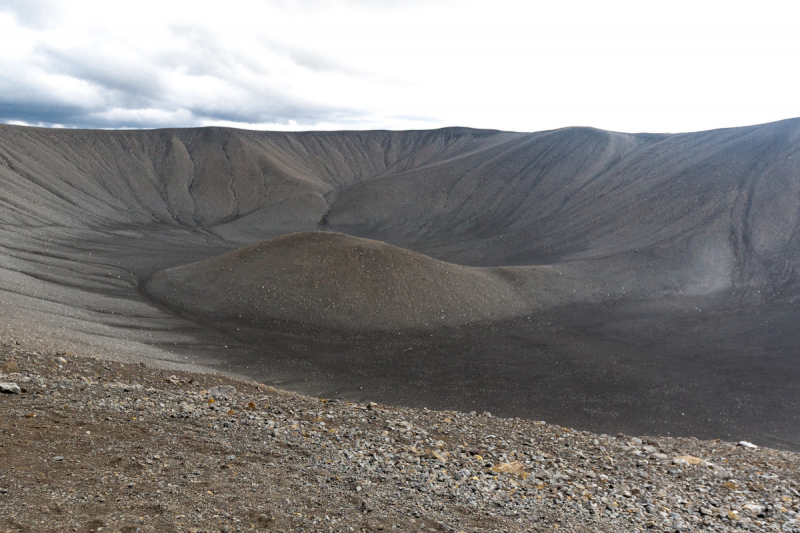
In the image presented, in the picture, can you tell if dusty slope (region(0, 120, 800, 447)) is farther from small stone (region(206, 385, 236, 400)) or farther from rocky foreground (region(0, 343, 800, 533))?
rocky foreground (region(0, 343, 800, 533))

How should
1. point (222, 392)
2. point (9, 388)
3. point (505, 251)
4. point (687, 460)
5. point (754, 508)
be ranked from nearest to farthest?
point (754, 508) → point (9, 388) → point (687, 460) → point (222, 392) → point (505, 251)

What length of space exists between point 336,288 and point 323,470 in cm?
2430

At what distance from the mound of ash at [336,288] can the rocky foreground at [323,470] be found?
19.2m

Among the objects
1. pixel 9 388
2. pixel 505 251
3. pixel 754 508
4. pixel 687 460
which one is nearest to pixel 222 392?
pixel 9 388

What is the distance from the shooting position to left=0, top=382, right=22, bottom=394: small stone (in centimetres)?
725

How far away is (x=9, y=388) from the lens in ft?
23.8

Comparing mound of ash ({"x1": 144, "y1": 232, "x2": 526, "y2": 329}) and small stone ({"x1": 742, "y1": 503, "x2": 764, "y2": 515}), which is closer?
small stone ({"x1": 742, "y1": 503, "x2": 764, "y2": 515})

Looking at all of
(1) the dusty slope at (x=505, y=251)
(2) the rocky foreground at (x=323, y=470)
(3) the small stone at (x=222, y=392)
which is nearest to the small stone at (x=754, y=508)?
(2) the rocky foreground at (x=323, y=470)

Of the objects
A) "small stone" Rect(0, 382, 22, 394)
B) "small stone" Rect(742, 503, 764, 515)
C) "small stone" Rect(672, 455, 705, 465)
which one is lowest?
"small stone" Rect(672, 455, 705, 465)

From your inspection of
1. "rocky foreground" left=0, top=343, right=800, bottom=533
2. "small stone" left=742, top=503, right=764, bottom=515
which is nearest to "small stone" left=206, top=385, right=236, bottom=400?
"rocky foreground" left=0, top=343, right=800, bottom=533

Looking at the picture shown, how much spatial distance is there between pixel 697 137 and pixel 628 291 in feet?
130

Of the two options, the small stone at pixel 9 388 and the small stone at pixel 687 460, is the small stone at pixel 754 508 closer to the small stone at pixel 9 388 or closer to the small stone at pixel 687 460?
the small stone at pixel 687 460

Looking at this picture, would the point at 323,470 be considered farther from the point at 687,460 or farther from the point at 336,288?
the point at 336,288

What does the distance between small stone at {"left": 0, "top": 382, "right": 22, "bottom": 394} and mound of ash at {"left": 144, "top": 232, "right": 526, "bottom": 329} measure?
20515 mm
